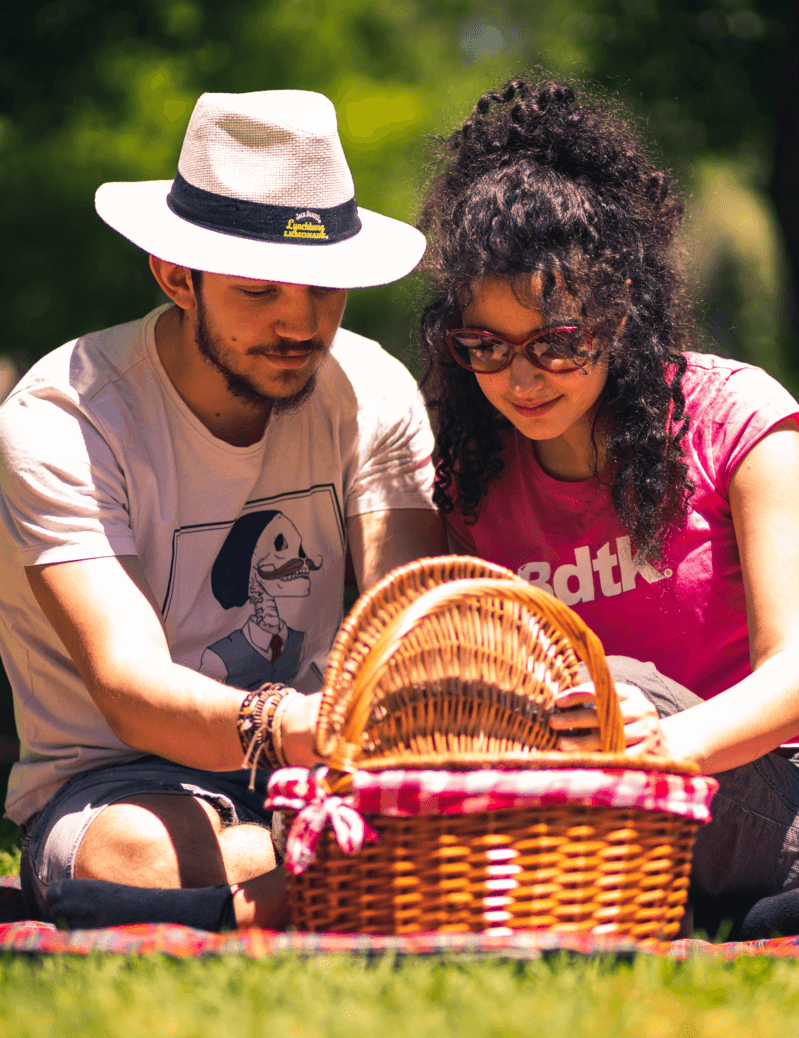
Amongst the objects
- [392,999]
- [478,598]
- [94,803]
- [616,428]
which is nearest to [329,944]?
[392,999]

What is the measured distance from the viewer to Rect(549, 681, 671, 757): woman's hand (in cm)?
192

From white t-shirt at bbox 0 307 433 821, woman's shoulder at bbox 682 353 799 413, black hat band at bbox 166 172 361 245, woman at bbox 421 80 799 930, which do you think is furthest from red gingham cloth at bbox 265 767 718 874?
black hat band at bbox 166 172 361 245

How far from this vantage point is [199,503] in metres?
2.74

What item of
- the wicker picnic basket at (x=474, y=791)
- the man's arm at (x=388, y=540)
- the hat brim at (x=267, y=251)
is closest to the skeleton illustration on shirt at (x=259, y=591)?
the man's arm at (x=388, y=540)

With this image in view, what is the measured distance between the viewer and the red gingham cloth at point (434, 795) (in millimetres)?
1733

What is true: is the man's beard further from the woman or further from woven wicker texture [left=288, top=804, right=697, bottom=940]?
woven wicker texture [left=288, top=804, right=697, bottom=940]

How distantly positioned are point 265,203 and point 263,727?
1.22 metres

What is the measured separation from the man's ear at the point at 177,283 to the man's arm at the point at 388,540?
2.29 ft

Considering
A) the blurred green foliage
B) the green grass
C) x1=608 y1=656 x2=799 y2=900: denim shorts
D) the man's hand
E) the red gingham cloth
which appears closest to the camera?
the green grass

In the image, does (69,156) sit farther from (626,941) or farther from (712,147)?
(626,941)

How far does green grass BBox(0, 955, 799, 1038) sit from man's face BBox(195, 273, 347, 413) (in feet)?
4.46

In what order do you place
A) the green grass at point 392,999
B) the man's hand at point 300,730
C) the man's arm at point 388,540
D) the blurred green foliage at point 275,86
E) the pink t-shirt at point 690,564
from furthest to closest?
the blurred green foliage at point 275,86 < the man's arm at point 388,540 < the pink t-shirt at point 690,564 < the man's hand at point 300,730 < the green grass at point 392,999

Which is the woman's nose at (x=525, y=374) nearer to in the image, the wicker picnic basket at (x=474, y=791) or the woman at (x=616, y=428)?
the woman at (x=616, y=428)

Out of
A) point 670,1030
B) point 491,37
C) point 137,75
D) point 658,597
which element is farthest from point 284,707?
point 491,37
